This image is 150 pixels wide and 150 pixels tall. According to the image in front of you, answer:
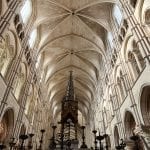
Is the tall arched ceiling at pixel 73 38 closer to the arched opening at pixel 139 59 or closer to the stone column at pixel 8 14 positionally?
the stone column at pixel 8 14

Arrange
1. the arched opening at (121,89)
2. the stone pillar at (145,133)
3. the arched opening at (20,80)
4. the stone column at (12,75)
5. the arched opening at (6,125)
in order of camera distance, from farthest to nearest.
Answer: the arched opening at (121,89)
the arched opening at (20,80)
the arched opening at (6,125)
the stone column at (12,75)
the stone pillar at (145,133)

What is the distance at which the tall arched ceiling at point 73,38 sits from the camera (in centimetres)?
1961

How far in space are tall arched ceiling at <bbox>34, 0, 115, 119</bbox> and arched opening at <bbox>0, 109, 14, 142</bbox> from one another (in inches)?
384

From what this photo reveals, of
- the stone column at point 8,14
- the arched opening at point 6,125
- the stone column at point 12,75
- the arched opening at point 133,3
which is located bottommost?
the arched opening at point 6,125

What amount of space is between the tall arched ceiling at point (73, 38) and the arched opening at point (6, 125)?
9.75 m

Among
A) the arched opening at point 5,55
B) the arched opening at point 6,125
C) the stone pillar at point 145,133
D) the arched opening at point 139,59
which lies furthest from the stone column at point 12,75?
A: the arched opening at point 139,59

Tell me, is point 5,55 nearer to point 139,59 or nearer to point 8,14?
point 8,14

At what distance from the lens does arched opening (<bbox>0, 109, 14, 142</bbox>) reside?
1296 centimetres

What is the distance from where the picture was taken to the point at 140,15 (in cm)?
1295

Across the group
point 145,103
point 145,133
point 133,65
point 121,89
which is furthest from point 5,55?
point 145,133

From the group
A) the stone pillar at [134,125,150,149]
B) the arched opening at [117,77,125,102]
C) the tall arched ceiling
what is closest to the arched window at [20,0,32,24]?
the tall arched ceiling

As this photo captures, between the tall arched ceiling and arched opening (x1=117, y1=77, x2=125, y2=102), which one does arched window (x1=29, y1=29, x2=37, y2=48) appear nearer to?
the tall arched ceiling

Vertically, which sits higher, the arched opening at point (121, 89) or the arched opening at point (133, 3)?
the arched opening at point (133, 3)

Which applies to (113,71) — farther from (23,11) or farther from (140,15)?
(23,11)
